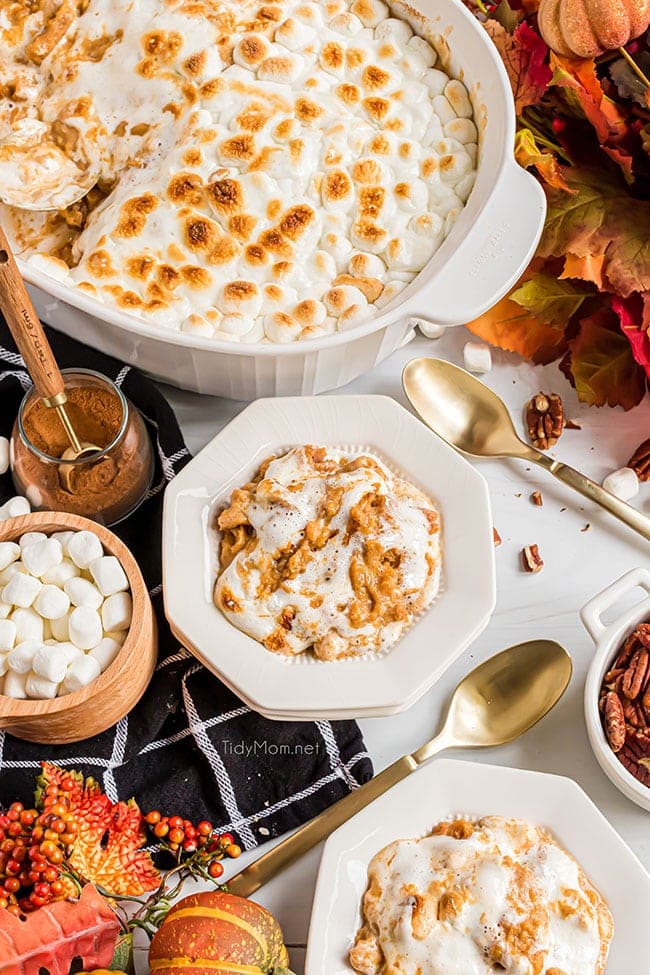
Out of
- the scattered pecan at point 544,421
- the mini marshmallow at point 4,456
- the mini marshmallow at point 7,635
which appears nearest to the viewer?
the mini marshmallow at point 7,635

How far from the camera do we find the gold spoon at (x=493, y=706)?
4.34 feet

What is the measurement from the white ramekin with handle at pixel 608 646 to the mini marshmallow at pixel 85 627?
0.60 metres

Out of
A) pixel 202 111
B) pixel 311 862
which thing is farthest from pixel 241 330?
pixel 311 862

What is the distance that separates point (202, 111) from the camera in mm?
1519

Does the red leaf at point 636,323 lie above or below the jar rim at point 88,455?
above

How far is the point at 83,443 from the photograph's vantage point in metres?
1.40

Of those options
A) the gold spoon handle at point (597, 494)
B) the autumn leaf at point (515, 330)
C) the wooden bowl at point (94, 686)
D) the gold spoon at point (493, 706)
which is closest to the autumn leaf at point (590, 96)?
the autumn leaf at point (515, 330)

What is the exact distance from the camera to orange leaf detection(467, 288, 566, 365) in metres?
1.57

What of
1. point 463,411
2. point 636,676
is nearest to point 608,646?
point 636,676

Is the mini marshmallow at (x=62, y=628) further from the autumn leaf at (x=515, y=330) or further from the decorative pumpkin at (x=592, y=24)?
the decorative pumpkin at (x=592, y=24)

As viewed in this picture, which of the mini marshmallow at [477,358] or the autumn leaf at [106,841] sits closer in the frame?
the autumn leaf at [106,841]

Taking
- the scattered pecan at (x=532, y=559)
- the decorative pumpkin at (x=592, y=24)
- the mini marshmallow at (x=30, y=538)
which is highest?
the decorative pumpkin at (x=592, y=24)

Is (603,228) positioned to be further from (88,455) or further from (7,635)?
(7,635)

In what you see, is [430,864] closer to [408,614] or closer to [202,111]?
[408,614]
